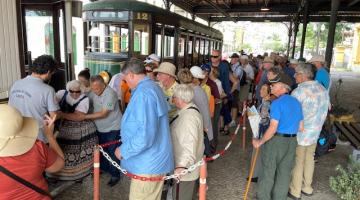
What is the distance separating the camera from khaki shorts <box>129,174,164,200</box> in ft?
8.31

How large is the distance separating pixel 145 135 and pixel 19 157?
0.84 m

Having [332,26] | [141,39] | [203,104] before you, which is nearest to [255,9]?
[332,26]

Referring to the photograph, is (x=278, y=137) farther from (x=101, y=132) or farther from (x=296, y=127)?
(x=101, y=132)

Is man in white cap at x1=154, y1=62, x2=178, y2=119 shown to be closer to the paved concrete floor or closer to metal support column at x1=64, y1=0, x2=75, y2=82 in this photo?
the paved concrete floor

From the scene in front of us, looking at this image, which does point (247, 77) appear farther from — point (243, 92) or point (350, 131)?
point (350, 131)

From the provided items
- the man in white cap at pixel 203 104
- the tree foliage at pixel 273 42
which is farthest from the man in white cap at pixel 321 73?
the tree foliage at pixel 273 42

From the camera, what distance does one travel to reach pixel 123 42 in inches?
308

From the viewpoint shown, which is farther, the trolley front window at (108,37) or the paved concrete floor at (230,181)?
the trolley front window at (108,37)

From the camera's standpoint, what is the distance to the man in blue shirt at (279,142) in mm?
3305

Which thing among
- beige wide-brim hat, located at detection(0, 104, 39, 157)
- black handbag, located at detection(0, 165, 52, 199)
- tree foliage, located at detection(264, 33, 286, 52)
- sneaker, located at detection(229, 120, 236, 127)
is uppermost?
tree foliage, located at detection(264, 33, 286, 52)

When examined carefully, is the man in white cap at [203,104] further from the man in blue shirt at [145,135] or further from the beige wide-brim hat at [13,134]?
the beige wide-brim hat at [13,134]

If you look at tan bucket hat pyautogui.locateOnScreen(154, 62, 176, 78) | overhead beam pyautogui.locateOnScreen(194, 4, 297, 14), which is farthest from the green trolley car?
overhead beam pyautogui.locateOnScreen(194, 4, 297, 14)

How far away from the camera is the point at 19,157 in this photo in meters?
1.77

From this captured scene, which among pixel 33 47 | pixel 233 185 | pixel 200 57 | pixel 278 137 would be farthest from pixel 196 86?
pixel 200 57
